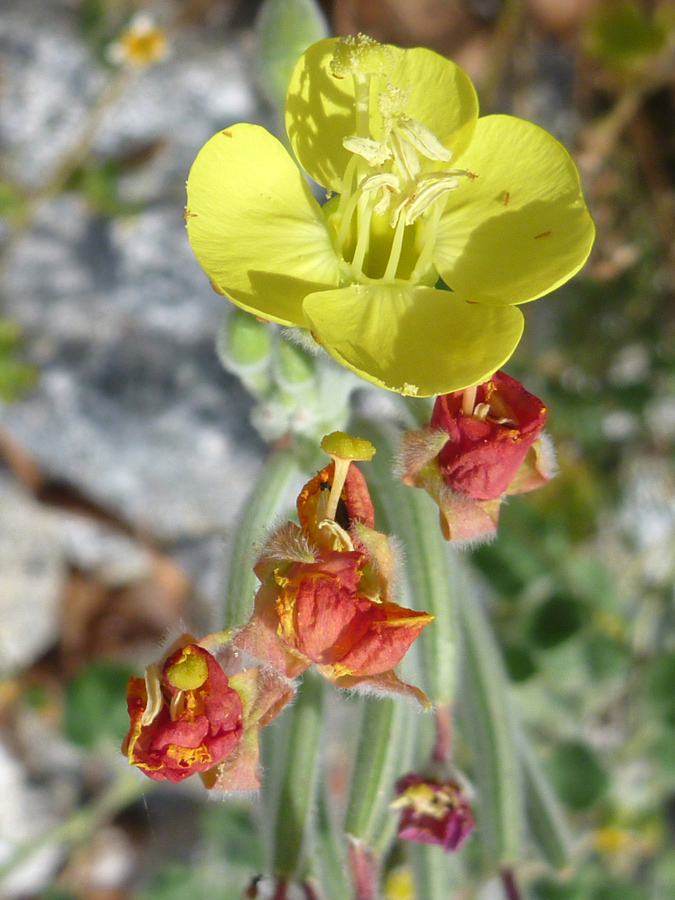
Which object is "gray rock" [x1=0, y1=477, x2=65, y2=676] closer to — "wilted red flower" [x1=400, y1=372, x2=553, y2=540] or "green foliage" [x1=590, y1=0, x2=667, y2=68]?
"wilted red flower" [x1=400, y1=372, x2=553, y2=540]

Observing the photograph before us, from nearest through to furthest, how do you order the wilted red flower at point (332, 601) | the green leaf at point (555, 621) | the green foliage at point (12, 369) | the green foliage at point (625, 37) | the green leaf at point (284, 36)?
the wilted red flower at point (332, 601), the green leaf at point (284, 36), the green leaf at point (555, 621), the green foliage at point (12, 369), the green foliage at point (625, 37)

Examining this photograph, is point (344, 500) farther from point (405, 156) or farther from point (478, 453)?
point (405, 156)

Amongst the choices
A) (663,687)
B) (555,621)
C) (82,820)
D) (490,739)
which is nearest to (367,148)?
(490,739)

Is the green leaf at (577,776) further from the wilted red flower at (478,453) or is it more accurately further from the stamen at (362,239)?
the stamen at (362,239)

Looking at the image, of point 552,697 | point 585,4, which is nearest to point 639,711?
point 552,697

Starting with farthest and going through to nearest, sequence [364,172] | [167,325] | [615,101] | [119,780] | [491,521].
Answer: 1. [615,101]
2. [167,325]
3. [119,780]
4. [364,172]
5. [491,521]

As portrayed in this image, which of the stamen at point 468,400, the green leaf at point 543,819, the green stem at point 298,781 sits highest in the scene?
the stamen at point 468,400

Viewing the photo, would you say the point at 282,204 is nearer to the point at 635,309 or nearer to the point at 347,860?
the point at 347,860

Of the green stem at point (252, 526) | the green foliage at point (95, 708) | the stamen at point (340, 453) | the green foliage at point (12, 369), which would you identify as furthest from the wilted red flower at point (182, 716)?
the green foliage at point (12, 369)
